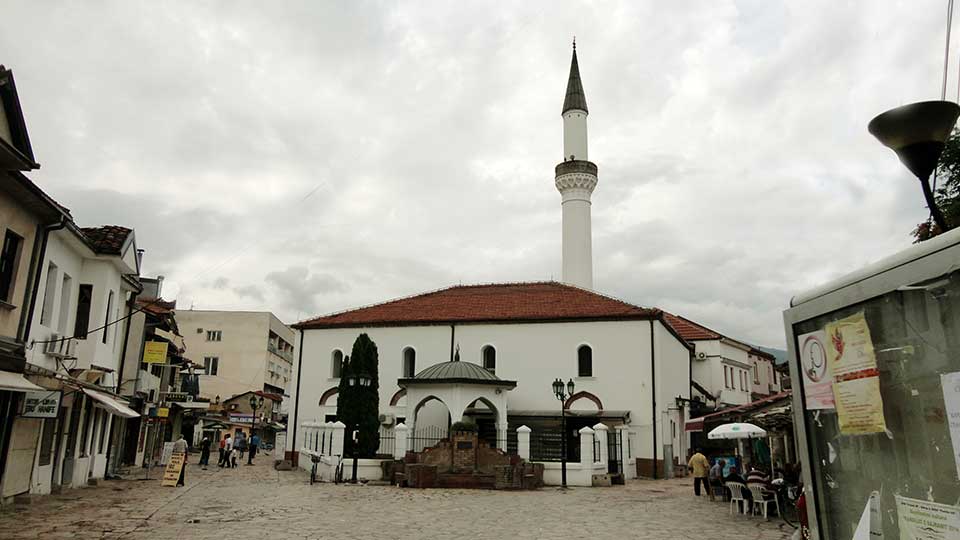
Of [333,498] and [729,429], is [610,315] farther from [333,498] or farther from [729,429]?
[333,498]

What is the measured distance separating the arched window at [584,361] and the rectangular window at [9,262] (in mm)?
20298

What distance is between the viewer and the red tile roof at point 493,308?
28.9 m

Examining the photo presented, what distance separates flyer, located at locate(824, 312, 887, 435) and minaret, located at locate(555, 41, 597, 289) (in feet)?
106

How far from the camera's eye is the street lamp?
172 inches

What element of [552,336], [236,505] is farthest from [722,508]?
[552,336]

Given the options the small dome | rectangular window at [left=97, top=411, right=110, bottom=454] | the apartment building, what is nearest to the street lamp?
the small dome

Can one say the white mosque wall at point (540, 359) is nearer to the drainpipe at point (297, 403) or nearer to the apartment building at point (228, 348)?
the drainpipe at point (297, 403)

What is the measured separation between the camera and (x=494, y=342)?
2981cm

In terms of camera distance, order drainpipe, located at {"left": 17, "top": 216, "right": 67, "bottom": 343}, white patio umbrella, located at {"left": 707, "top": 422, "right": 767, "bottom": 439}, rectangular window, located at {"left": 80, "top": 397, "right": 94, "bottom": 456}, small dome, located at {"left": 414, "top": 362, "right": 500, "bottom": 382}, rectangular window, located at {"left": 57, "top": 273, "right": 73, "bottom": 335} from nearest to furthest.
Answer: drainpipe, located at {"left": 17, "top": 216, "right": 67, "bottom": 343} < rectangular window, located at {"left": 57, "top": 273, "right": 73, "bottom": 335} < white patio umbrella, located at {"left": 707, "top": 422, "right": 767, "bottom": 439} < rectangular window, located at {"left": 80, "top": 397, "right": 94, "bottom": 456} < small dome, located at {"left": 414, "top": 362, "right": 500, "bottom": 382}

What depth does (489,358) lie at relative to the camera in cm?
3019

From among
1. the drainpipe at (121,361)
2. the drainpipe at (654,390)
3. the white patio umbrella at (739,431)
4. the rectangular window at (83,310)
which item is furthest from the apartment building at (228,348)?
the white patio umbrella at (739,431)

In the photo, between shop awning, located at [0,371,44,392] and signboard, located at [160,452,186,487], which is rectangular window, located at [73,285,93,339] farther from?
signboard, located at [160,452,186,487]

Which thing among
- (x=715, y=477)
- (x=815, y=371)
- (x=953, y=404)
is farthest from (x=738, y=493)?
(x=953, y=404)

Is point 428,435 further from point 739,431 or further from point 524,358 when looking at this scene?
point 739,431
